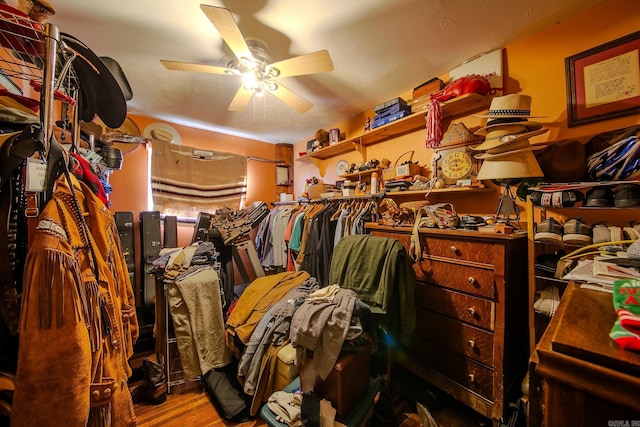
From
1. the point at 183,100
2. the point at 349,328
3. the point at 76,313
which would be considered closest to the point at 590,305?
the point at 349,328

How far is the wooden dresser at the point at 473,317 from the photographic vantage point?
134cm

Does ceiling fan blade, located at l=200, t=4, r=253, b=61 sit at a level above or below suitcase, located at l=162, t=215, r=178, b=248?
above

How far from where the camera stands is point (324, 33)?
64.3 inches

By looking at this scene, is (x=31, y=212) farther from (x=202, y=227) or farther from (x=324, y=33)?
(x=202, y=227)

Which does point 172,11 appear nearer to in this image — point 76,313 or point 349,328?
point 76,313

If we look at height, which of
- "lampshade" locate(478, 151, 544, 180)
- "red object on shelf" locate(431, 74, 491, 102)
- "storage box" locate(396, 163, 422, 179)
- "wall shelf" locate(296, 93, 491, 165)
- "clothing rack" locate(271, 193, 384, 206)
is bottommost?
"clothing rack" locate(271, 193, 384, 206)

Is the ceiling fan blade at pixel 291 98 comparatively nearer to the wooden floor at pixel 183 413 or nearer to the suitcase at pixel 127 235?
the suitcase at pixel 127 235

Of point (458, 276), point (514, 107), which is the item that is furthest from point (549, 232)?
point (514, 107)

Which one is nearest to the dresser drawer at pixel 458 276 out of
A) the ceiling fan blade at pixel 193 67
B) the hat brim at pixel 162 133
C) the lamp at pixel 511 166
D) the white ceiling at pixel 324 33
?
the lamp at pixel 511 166

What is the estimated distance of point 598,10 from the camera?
1422 mm

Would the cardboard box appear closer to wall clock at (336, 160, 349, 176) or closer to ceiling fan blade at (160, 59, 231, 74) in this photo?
wall clock at (336, 160, 349, 176)

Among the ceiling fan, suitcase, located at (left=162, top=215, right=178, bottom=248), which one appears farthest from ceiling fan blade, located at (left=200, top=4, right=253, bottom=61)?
suitcase, located at (left=162, top=215, right=178, bottom=248)

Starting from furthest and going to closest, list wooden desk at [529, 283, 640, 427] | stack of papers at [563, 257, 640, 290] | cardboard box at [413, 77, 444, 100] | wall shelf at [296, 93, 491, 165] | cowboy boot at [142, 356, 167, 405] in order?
cardboard box at [413, 77, 444, 100] → wall shelf at [296, 93, 491, 165] → cowboy boot at [142, 356, 167, 405] → stack of papers at [563, 257, 640, 290] → wooden desk at [529, 283, 640, 427]

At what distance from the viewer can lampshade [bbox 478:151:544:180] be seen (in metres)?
1.36
